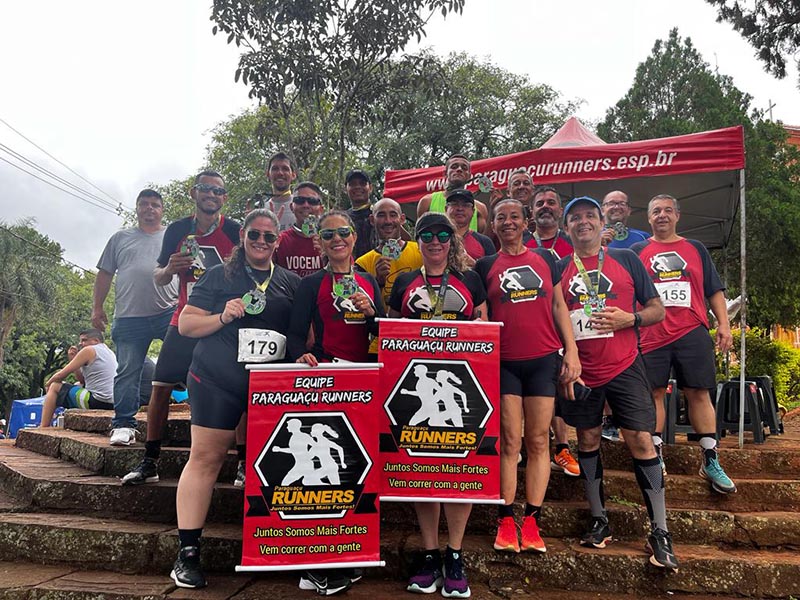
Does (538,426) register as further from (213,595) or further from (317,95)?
(317,95)

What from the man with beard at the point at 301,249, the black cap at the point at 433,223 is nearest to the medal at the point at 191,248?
the man with beard at the point at 301,249

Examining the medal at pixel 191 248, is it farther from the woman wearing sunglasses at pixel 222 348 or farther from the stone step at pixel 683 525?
the stone step at pixel 683 525

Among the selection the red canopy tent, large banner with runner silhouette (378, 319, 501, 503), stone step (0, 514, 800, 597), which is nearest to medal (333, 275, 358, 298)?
large banner with runner silhouette (378, 319, 501, 503)

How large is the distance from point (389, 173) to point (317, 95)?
1.48 meters

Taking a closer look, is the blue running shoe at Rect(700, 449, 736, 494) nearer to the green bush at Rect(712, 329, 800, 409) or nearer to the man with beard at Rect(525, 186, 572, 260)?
the man with beard at Rect(525, 186, 572, 260)

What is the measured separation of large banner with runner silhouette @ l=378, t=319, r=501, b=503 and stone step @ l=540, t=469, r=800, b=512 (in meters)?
1.17

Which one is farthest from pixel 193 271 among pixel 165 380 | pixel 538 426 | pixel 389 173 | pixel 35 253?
pixel 35 253

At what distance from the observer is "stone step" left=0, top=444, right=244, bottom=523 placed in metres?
4.01

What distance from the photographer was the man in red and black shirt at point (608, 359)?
11.4 ft

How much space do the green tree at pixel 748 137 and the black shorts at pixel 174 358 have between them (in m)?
15.7

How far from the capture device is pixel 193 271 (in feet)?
13.2

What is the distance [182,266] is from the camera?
4000 mm

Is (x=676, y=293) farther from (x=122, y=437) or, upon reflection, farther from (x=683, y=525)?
(x=122, y=437)

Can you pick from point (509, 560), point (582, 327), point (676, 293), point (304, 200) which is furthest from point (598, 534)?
point (304, 200)
